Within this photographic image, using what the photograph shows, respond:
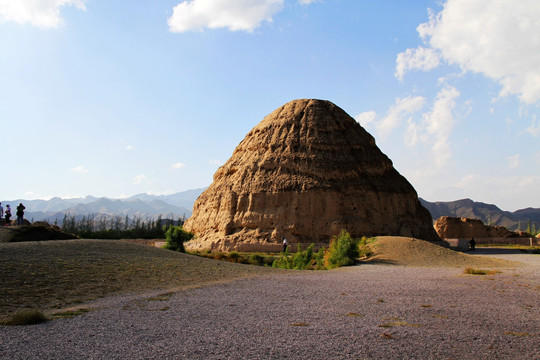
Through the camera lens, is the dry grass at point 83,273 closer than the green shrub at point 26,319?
No

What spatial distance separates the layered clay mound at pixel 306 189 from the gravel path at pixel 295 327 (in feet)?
76.3

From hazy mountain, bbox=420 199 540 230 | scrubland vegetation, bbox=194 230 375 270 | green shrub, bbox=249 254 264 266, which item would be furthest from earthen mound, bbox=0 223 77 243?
hazy mountain, bbox=420 199 540 230

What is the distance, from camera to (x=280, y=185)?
35.4 meters

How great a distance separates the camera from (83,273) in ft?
37.9

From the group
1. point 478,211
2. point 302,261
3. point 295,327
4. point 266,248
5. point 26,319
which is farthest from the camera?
point 478,211

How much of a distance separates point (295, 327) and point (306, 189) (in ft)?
92.9

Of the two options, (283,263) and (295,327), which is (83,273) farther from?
(283,263)

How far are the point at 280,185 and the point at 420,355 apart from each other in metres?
30.4

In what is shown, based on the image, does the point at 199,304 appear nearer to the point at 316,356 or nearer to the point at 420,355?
the point at 316,356

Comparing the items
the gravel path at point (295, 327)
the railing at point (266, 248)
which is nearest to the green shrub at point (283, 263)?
the railing at point (266, 248)

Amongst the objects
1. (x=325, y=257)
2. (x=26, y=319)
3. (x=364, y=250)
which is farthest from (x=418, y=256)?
(x=26, y=319)

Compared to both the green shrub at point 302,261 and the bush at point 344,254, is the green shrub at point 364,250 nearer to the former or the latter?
the bush at point 344,254

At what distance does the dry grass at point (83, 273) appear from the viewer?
9000mm

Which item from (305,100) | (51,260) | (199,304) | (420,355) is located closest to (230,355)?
(420,355)
